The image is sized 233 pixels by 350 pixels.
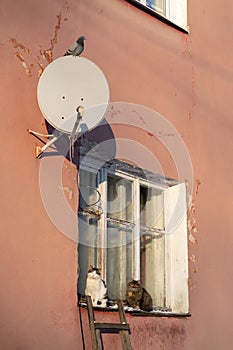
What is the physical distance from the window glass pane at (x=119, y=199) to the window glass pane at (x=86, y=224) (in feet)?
0.74

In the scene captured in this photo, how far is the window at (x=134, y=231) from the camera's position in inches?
177

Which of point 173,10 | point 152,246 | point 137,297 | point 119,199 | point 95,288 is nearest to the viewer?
point 95,288

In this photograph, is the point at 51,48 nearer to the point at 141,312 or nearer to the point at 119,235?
the point at 119,235

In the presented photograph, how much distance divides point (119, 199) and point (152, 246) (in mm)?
572

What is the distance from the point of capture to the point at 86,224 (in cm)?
443

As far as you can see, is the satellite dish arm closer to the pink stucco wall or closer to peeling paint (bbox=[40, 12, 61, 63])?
the pink stucco wall

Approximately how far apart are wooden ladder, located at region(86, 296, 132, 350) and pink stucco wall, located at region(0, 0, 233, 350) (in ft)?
0.27

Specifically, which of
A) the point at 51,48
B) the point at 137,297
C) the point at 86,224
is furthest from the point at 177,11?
the point at 137,297

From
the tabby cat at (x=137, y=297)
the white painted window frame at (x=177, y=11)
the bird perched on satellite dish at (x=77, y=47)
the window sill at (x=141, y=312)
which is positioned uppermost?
the white painted window frame at (x=177, y=11)

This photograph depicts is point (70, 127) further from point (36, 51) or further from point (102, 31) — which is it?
point (102, 31)

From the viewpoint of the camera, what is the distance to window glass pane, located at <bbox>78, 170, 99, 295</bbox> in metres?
4.35

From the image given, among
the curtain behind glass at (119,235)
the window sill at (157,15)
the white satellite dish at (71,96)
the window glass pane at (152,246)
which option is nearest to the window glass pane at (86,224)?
the curtain behind glass at (119,235)

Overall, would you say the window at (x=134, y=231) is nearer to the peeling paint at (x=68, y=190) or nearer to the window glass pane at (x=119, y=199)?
the window glass pane at (x=119, y=199)

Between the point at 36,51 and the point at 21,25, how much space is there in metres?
0.20
